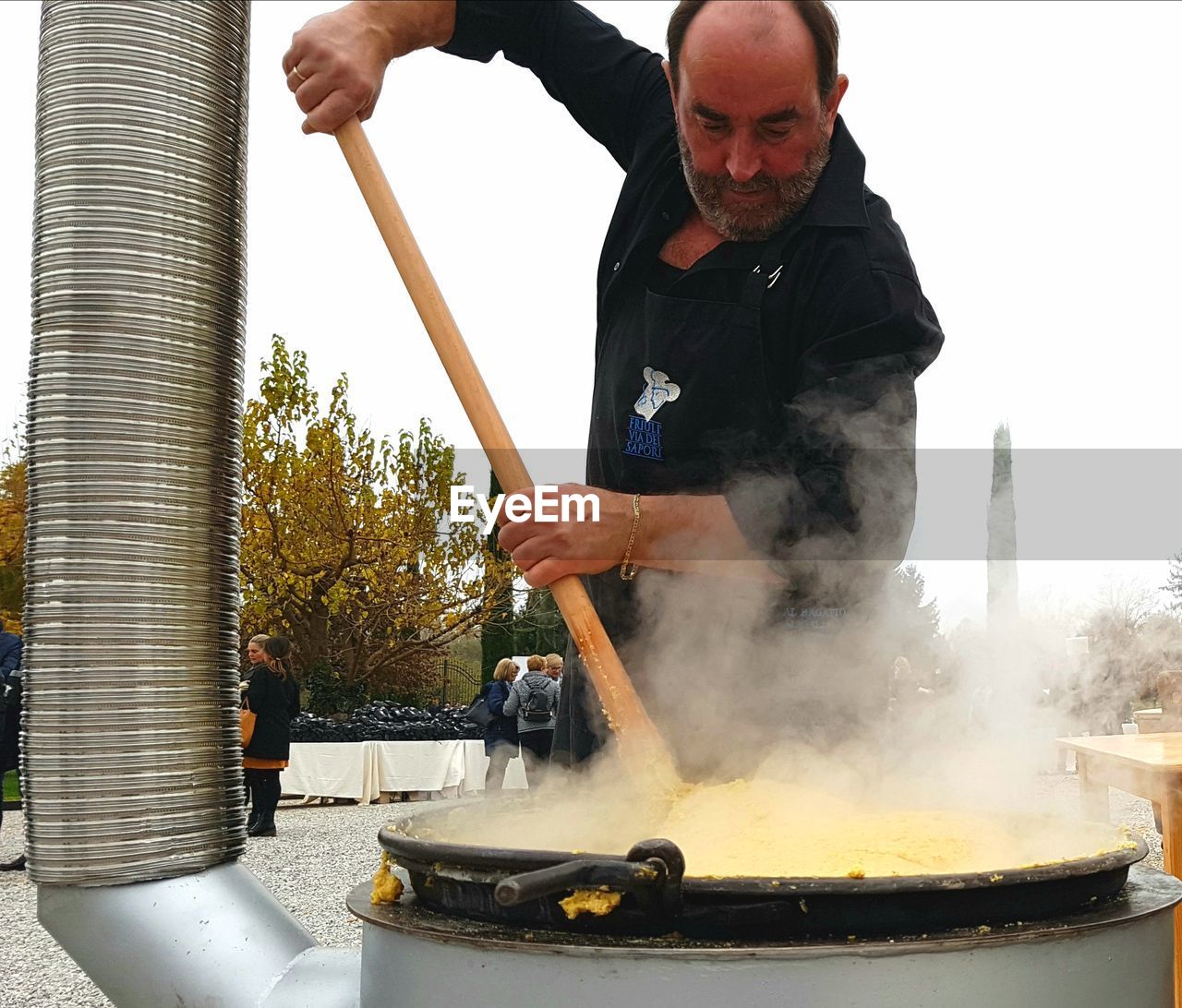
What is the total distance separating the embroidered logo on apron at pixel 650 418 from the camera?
5.67 ft

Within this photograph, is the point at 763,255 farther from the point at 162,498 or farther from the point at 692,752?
the point at 162,498

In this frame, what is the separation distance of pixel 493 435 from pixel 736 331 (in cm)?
45

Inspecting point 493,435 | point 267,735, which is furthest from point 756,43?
point 267,735

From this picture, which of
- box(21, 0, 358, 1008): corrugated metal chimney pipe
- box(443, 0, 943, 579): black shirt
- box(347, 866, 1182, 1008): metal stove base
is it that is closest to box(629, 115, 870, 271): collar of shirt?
box(443, 0, 943, 579): black shirt

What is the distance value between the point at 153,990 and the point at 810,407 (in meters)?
1.23

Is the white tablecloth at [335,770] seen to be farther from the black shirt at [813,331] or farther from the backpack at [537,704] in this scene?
the black shirt at [813,331]

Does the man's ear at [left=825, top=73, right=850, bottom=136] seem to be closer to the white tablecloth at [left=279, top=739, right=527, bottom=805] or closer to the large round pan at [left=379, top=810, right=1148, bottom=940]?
the large round pan at [left=379, top=810, right=1148, bottom=940]

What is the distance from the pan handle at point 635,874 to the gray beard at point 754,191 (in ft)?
3.51

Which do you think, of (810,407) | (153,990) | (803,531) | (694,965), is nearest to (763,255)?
(810,407)

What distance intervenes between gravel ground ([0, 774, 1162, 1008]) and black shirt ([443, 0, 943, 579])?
20.2 inches

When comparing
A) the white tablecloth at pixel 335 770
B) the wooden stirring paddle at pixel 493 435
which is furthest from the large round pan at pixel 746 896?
the white tablecloth at pixel 335 770

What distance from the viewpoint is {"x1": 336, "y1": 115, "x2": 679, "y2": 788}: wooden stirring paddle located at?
1.39 metres

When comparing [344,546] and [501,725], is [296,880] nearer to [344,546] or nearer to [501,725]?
[501,725]

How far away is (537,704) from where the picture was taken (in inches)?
295
